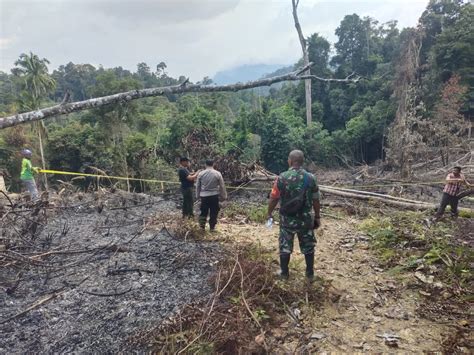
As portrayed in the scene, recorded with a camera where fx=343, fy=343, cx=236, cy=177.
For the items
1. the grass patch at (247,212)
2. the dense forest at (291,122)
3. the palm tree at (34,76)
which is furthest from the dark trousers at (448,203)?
the palm tree at (34,76)

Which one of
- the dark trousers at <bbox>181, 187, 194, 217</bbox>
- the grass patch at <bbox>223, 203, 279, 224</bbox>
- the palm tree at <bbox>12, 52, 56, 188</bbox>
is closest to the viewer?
the dark trousers at <bbox>181, 187, 194, 217</bbox>

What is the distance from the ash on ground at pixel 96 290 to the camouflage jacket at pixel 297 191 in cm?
Result: 128

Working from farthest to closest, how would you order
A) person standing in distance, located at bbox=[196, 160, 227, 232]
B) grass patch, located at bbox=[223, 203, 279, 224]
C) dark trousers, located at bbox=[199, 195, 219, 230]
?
grass patch, located at bbox=[223, 203, 279, 224]
dark trousers, located at bbox=[199, 195, 219, 230]
person standing in distance, located at bbox=[196, 160, 227, 232]

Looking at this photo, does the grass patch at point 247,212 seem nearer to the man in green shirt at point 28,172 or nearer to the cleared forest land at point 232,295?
the cleared forest land at point 232,295

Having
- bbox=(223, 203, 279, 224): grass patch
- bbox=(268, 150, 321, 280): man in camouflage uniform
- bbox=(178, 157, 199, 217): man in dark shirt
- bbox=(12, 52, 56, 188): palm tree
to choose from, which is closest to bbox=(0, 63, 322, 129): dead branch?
bbox=(268, 150, 321, 280): man in camouflage uniform

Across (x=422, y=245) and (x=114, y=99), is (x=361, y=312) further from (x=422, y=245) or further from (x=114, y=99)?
(x=114, y=99)

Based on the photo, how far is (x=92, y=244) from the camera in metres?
5.84

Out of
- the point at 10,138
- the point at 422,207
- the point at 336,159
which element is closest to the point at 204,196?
the point at 422,207

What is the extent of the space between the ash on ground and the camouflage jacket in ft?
4.20

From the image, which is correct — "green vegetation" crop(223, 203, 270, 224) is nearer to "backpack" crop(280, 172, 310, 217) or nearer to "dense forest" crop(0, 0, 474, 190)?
"backpack" crop(280, 172, 310, 217)

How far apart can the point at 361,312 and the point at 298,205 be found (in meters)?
1.36

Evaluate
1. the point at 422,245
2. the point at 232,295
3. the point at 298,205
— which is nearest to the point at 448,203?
the point at 422,245

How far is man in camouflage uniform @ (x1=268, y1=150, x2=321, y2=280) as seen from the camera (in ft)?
13.6

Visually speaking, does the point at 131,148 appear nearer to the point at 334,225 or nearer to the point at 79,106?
the point at 334,225
